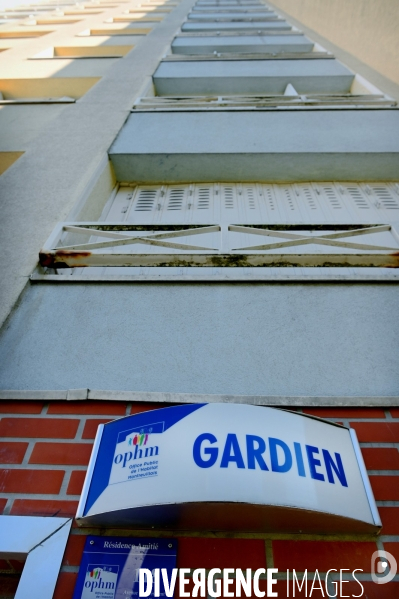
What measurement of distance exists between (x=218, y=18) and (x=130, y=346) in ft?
39.4

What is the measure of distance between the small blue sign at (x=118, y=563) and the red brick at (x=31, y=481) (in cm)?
32

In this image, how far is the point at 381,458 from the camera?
66.9 inches

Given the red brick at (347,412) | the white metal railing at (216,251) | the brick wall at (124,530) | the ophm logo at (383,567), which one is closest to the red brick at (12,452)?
the brick wall at (124,530)

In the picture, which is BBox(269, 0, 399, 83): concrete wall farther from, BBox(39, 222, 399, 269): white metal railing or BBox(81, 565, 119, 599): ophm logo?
BBox(81, 565, 119, 599): ophm logo

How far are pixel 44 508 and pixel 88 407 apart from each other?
490 mm

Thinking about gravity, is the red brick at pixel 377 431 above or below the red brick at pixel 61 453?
above

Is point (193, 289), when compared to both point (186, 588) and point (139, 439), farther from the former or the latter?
point (186, 588)

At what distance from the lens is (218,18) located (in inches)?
415

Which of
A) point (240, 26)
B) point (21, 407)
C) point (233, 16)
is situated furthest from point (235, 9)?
point (21, 407)

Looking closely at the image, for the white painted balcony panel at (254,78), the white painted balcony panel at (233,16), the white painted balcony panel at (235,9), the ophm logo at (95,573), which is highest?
the white painted balcony panel at (235,9)

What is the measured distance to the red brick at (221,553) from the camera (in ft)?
4.77

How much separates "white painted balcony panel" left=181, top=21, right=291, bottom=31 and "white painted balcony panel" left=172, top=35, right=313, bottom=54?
1391 millimetres

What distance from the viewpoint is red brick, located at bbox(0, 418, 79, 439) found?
6.05 ft

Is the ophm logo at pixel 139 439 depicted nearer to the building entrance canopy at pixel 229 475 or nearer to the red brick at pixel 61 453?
the building entrance canopy at pixel 229 475
